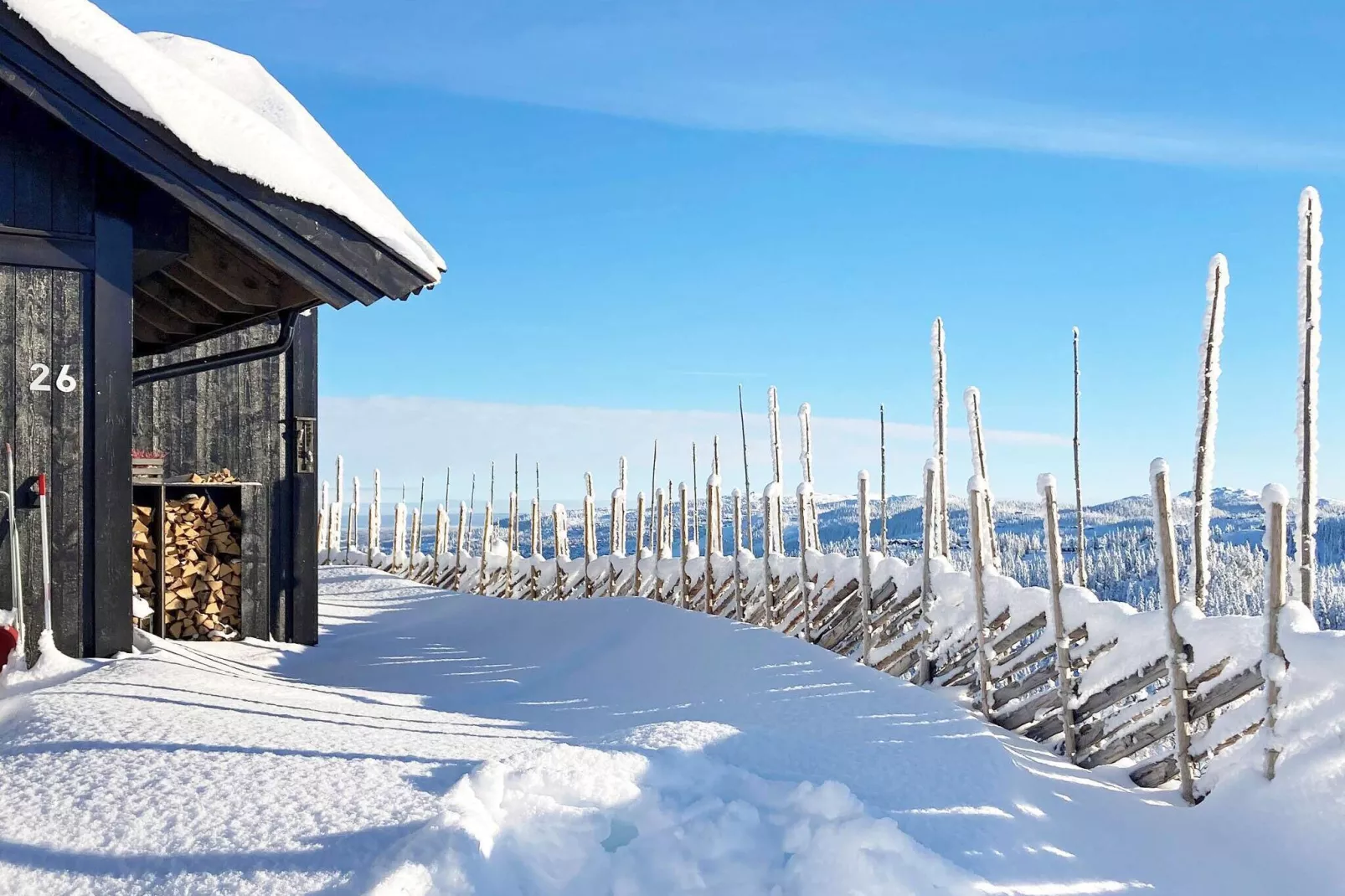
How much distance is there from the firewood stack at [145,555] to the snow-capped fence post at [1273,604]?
7110 millimetres

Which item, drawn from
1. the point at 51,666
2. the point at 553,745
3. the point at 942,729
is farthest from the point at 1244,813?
the point at 51,666

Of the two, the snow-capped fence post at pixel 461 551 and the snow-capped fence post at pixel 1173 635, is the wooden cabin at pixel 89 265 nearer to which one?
the snow-capped fence post at pixel 1173 635

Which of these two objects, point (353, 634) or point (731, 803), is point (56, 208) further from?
point (353, 634)

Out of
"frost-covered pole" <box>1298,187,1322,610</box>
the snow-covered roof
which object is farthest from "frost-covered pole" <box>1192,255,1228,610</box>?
the snow-covered roof

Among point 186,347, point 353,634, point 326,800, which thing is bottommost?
point 353,634

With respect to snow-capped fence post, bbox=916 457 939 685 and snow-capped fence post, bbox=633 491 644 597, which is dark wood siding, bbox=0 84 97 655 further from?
snow-capped fence post, bbox=633 491 644 597

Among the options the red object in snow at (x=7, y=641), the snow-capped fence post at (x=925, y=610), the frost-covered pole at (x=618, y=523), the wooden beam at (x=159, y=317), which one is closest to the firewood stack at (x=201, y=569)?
the wooden beam at (x=159, y=317)

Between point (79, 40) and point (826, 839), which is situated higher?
point (79, 40)

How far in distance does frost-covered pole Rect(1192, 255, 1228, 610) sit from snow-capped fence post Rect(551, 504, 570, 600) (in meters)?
9.45

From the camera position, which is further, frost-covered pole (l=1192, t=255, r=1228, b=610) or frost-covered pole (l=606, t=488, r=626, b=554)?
frost-covered pole (l=606, t=488, r=626, b=554)

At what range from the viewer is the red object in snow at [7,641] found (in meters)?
5.46

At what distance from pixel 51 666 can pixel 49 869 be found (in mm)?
2467

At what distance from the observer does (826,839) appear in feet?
11.8

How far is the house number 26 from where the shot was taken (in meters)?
5.55
